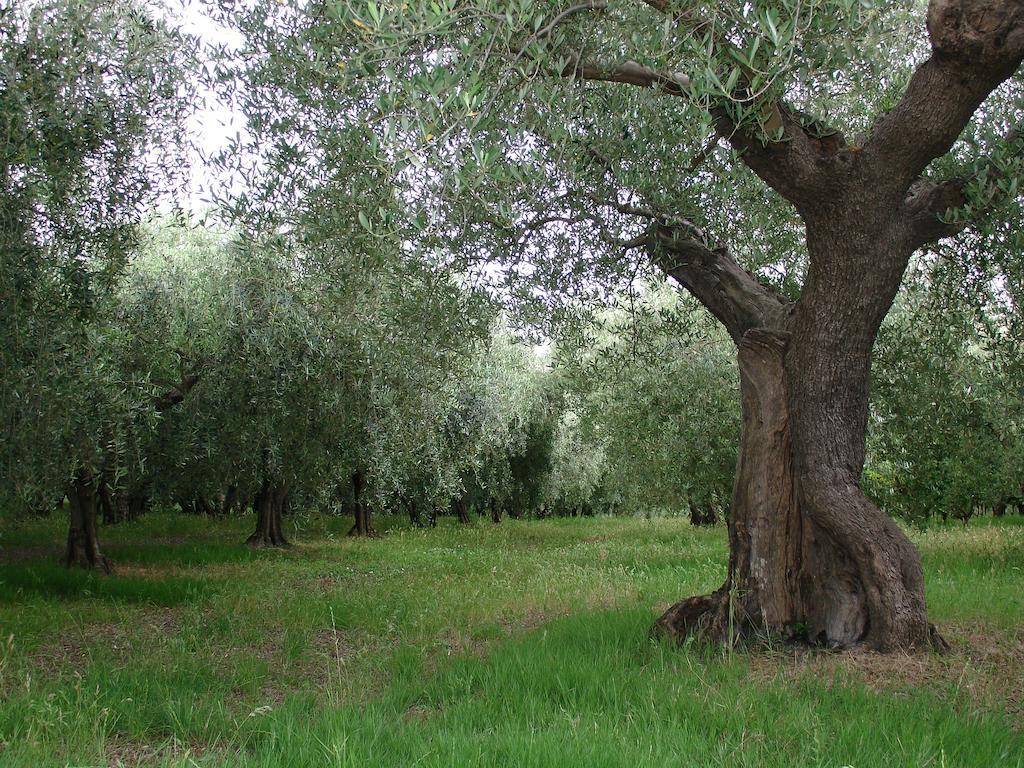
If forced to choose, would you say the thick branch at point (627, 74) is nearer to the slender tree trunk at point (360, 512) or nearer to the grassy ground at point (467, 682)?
the grassy ground at point (467, 682)

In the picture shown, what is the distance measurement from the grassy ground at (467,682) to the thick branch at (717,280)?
11.2 ft

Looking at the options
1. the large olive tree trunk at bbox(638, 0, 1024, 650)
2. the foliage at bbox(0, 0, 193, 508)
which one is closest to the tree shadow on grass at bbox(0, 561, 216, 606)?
the foliage at bbox(0, 0, 193, 508)

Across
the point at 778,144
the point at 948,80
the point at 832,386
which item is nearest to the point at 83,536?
the point at 832,386

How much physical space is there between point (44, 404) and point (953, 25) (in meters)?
8.63

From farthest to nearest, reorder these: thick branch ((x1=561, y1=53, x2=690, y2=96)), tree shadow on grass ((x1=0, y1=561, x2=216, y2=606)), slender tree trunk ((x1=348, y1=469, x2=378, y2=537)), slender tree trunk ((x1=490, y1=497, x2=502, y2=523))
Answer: slender tree trunk ((x1=490, y1=497, x2=502, y2=523))
slender tree trunk ((x1=348, y1=469, x2=378, y2=537))
tree shadow on grass ((x1=0, y1=561, x2=216, y2=606))
thick branch ((x1=561, y1=53, x2=690, y2=96))

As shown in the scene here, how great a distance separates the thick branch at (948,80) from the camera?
222 inches

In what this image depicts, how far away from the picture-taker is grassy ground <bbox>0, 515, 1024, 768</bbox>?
458 cm

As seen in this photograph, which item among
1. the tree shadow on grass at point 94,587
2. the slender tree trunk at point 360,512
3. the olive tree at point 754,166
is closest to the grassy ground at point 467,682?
the tree shadow on grass at point 94,587

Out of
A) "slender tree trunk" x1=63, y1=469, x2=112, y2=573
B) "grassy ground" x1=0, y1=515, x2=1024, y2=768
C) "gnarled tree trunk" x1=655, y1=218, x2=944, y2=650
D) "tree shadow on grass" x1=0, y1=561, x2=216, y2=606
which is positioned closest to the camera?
"grassy ground" x1=0, y1=515, x2=1024, y2=768

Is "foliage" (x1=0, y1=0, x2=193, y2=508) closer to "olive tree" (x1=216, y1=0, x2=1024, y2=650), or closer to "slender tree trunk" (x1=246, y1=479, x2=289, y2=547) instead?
"olive tree" (x1=216, y1=0, x2=1024, y2=650)

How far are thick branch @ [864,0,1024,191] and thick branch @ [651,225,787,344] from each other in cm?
185

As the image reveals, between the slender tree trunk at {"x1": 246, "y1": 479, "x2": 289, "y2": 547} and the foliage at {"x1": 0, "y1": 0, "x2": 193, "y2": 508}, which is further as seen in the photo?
the slender tree trunk at {"x1": 246, "y1": 479, "x2": 289, "y2": 547}

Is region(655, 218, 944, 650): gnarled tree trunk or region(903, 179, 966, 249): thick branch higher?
region(903, 179, 966, 249): thick branch

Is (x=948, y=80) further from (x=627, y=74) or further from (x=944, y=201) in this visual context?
(x=627, y=74)
